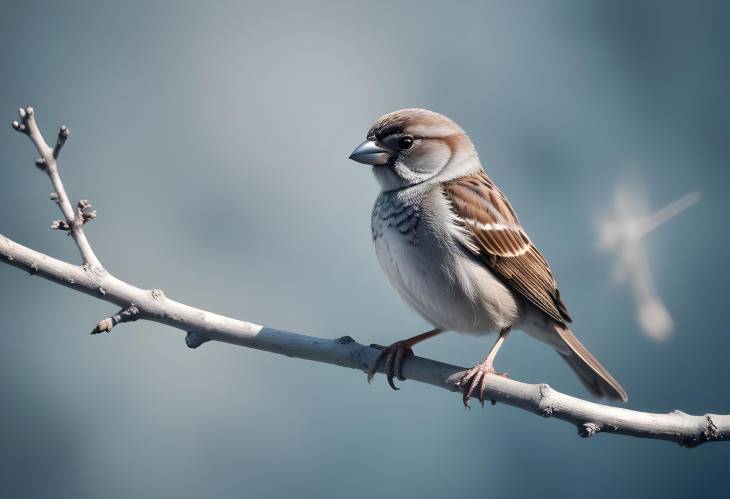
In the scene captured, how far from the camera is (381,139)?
1677mm

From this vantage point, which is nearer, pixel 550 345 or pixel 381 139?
pixel 381 139

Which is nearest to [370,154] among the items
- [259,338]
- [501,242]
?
[501,242]

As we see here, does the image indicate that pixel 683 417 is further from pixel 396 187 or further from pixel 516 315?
pixel 396 187

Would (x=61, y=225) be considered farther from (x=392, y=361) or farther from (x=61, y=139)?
(x=392, y=361)

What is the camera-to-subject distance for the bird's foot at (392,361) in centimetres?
152

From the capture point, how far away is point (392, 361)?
1.53m

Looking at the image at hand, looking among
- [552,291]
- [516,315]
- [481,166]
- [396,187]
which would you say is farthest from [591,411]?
[481,166]

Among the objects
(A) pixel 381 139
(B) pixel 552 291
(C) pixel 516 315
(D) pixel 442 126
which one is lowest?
(C) pixel 516 315

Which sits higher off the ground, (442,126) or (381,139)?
(442,126)

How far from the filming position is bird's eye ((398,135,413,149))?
5.54 ft

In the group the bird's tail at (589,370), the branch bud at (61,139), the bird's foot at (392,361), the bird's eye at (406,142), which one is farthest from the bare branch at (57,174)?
the bird's tail at (589,370)

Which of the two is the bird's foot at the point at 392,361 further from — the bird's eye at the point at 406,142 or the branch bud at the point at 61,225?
the branch bud at the point at 61,225

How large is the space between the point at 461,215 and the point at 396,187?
0.58 feet

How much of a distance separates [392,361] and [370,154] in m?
0.50
